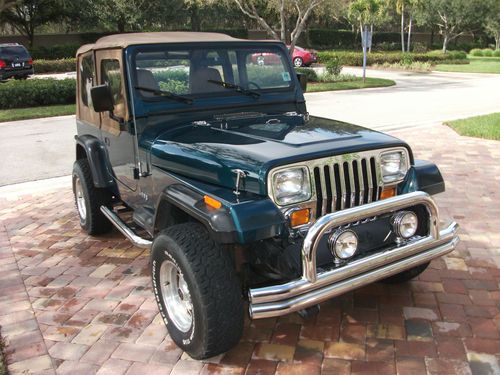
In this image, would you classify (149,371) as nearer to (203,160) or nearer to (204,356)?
(204,356)

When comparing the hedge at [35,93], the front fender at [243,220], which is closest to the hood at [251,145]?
the front fender at [243,220]

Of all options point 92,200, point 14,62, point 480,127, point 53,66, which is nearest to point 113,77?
point 92,200

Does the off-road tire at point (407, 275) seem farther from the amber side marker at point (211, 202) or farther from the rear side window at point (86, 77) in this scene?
the rear side window at point (86, 77)

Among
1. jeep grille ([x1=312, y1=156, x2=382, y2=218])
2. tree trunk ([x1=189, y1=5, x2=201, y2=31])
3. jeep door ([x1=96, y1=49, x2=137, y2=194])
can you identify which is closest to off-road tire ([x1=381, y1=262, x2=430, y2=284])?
jeep grille ([x1=312, y1=156, x2=382, y2=218])

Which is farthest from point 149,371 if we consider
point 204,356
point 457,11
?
point 457,11

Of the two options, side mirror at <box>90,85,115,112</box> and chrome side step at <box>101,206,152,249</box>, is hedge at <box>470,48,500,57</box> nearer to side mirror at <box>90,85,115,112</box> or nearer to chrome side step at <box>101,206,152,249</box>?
chrome side step at <box>101,206,152,249</box>

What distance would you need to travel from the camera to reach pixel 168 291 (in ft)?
10.1

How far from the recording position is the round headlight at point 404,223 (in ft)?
9.34

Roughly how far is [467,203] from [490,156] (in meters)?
2.43

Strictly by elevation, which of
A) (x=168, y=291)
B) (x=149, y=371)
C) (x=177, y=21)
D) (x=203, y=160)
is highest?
(x=177, y=21)

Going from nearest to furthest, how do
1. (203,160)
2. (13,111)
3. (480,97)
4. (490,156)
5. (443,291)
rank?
1. (203,160)
2. (443,291)
3. (490,156)
4. (13,111)
5. (480,97)

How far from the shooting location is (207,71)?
3.80m

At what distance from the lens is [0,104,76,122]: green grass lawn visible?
12.9 m

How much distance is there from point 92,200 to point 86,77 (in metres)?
1.18
